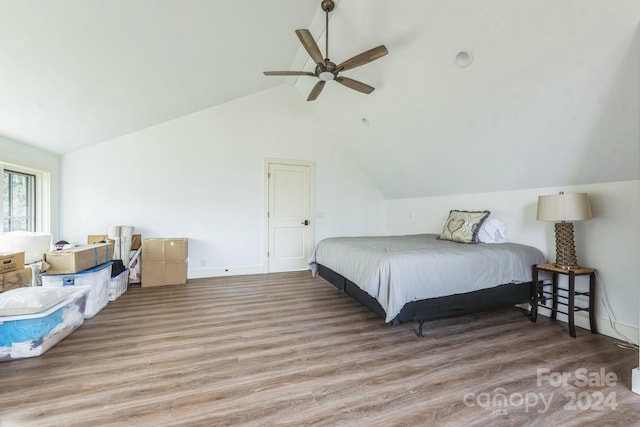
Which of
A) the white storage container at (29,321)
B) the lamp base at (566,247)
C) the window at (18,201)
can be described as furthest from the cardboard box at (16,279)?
the lamp base at (566,247)

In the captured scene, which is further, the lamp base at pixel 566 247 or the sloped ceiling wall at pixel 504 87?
the lamp base at pixel 566 247

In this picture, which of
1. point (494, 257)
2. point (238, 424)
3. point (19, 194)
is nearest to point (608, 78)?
point (494, 257)

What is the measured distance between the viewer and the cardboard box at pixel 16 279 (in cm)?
239

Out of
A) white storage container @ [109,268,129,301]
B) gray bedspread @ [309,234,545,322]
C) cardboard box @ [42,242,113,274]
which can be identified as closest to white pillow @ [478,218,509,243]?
gray bedspread @ [309,234,545,322]

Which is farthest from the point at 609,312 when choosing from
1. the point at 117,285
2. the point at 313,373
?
the point at 117,285

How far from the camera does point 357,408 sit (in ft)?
5.12

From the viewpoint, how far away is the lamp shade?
95.9 inches

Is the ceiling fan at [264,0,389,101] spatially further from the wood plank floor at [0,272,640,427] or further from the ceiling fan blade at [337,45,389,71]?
the wood plank floor at [0,272,640,427]

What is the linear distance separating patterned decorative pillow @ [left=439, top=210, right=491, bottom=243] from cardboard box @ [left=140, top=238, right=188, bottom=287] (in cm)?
371

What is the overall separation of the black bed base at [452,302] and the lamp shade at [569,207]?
0.77 meters

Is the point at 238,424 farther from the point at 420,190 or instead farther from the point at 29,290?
the point at 420,190

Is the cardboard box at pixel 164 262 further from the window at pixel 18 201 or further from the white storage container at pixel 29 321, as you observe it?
the white storage container at pixel 29 321

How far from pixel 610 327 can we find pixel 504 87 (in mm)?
2331

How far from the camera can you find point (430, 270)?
7.84ft
